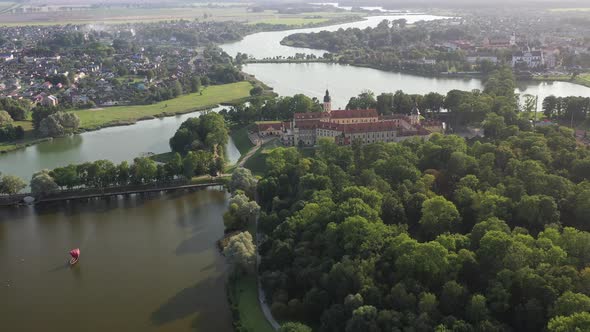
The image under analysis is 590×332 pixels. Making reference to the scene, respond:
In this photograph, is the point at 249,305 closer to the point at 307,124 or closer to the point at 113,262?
the point at 113,262

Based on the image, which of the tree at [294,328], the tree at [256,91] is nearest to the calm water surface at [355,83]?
the tree at [256,91]


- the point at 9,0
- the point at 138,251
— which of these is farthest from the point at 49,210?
the point at 9,0

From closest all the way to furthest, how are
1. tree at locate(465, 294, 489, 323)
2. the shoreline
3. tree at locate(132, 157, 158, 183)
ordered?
tree at locate(465, 294, 489, 323) < tree at locate(132, 157, 158, 183) < the shoreline

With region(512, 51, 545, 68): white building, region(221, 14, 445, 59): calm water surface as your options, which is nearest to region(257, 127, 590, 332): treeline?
region(512, 51, 545, 68): white building

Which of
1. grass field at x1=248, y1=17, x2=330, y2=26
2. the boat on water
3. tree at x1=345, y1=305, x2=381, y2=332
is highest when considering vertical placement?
grass field at x1=248, y1=17, x2=330, y2=26

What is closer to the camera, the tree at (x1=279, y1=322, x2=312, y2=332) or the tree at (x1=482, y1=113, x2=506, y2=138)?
the tree at (x1=279, y1=322, x2=312, y2=332)

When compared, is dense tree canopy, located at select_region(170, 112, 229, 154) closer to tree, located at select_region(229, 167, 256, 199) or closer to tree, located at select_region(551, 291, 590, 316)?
tree, located at select_region(229, 167, 256, 199)

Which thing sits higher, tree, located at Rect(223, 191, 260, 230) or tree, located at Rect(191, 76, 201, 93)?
tree, located at Rect(191, 76, 201, 93)
